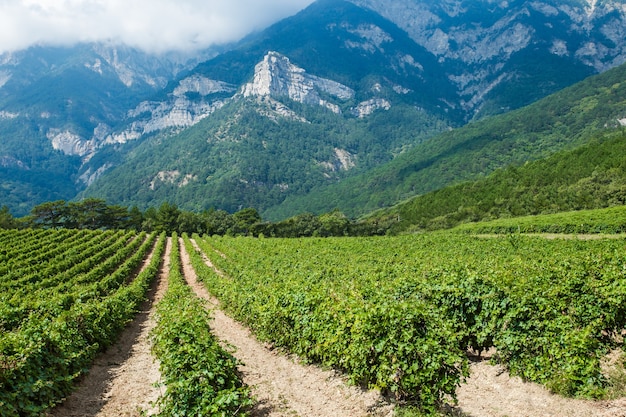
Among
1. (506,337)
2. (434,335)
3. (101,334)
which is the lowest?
(101,334)

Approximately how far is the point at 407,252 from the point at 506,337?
31.5 m

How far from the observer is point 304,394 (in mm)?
12031

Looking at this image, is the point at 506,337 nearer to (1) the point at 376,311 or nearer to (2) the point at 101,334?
(1) the point at 376,311

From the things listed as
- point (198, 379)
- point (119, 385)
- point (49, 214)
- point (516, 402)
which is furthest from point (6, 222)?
point (516, 402)

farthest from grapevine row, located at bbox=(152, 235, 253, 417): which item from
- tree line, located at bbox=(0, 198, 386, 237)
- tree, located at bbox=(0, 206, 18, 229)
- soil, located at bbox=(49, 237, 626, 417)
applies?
tree, located at bbox=(0, 206, 18, 229)

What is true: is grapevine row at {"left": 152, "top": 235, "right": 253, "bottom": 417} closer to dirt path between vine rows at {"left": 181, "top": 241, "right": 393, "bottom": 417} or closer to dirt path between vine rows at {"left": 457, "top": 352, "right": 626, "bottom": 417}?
dirt path between vine rows at {"left": 181, "top": 241, "right": 393, "bottom": 417}

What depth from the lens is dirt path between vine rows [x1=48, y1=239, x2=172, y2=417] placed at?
11.2m

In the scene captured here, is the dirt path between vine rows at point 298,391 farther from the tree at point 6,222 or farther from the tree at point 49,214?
the tree at point 49,214

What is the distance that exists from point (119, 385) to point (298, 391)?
20.9 ft

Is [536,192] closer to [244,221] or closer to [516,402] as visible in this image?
Answer: [244,221]

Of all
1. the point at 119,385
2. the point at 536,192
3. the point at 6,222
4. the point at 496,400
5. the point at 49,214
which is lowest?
the point at 119,385

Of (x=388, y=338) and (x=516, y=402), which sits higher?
(x=388, y=338)

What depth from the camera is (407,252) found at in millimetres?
42312

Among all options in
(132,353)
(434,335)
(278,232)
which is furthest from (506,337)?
(278,232)
